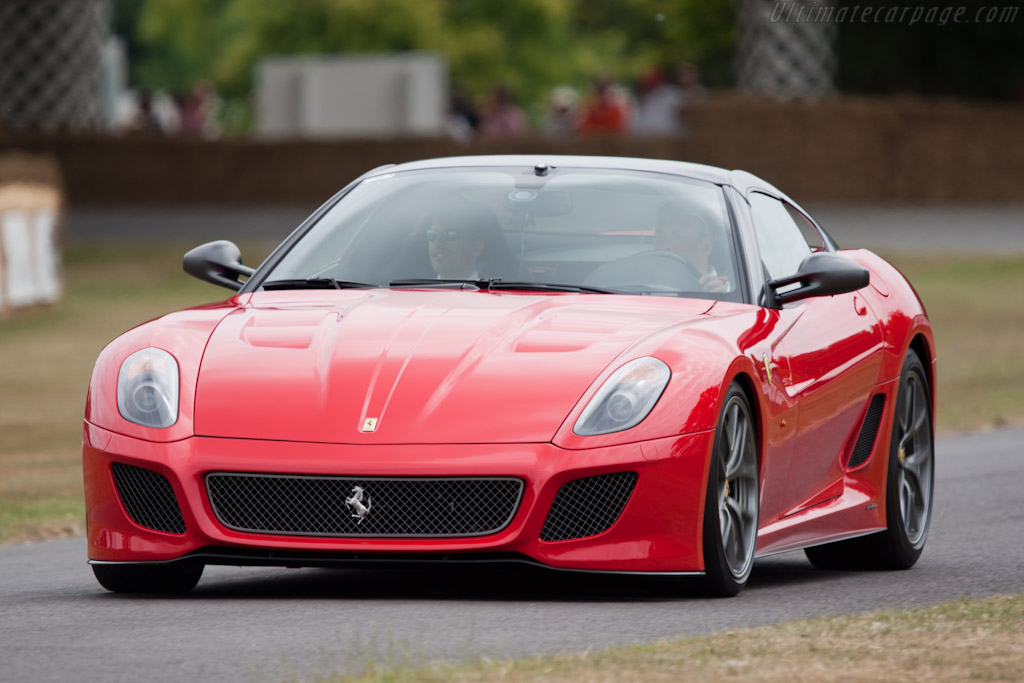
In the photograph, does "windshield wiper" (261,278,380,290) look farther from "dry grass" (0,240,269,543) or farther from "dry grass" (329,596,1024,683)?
"dry grass" (0,240,269,543)

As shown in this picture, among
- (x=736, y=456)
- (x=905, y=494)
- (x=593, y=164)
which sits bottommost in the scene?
(x=905, y=494)

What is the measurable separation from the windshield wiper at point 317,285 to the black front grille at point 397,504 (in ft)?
4.22

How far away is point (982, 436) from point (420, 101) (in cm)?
2560

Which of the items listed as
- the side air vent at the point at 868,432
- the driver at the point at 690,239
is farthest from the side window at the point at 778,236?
the side air vent at the point at 868,432

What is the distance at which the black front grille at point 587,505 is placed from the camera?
251 inches

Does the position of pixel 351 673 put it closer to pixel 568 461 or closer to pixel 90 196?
pixel 568 461

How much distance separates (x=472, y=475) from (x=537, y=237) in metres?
1.55

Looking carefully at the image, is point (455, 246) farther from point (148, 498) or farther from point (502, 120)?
point (502, 120)

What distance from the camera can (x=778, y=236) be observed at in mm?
8266

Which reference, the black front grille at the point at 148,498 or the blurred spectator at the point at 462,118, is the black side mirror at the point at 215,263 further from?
the blurred spectator at the point at 462,118

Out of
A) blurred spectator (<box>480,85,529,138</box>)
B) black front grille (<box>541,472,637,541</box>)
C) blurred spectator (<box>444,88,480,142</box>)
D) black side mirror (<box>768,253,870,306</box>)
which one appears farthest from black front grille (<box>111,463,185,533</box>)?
blurred spectator (<box>444,88,480,142</box>)

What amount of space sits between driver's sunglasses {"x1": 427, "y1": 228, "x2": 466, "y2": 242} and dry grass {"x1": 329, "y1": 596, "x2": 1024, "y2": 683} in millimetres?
2085

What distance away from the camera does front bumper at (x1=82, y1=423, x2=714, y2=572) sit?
20.7 ft

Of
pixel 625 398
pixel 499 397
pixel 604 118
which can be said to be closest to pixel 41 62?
pixel 604 118
